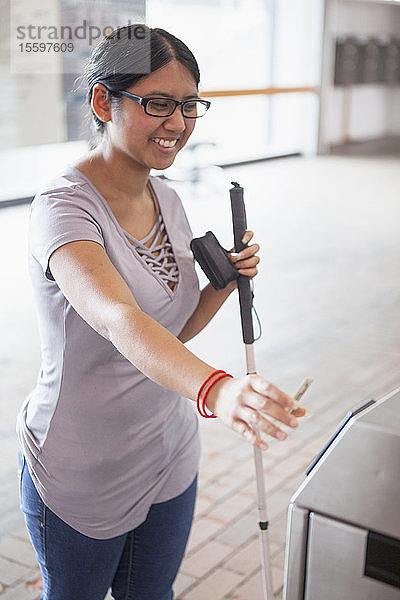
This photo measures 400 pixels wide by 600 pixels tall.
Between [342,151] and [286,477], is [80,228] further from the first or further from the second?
[342,151]

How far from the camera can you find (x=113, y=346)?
147 cm

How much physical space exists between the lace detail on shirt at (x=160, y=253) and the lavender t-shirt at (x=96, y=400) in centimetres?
1

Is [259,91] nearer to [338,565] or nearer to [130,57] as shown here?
[130,57]

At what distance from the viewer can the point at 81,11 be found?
6.95m

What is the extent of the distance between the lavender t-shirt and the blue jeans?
3 centimetres

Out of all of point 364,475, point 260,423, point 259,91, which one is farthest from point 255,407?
point 259,91

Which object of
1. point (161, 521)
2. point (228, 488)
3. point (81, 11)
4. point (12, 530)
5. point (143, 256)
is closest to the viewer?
point (143, 256)

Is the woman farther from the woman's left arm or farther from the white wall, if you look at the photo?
the white wall

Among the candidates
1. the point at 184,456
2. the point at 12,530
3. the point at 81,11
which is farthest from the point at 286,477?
the point at 81,11

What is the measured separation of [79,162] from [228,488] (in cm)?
224

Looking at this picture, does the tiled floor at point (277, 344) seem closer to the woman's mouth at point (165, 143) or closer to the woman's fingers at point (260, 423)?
the woman's mouth at point (165, 143)

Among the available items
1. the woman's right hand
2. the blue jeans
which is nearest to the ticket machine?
the woman's right hand

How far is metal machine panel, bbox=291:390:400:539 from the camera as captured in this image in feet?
3.41

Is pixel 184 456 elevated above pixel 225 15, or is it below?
below
